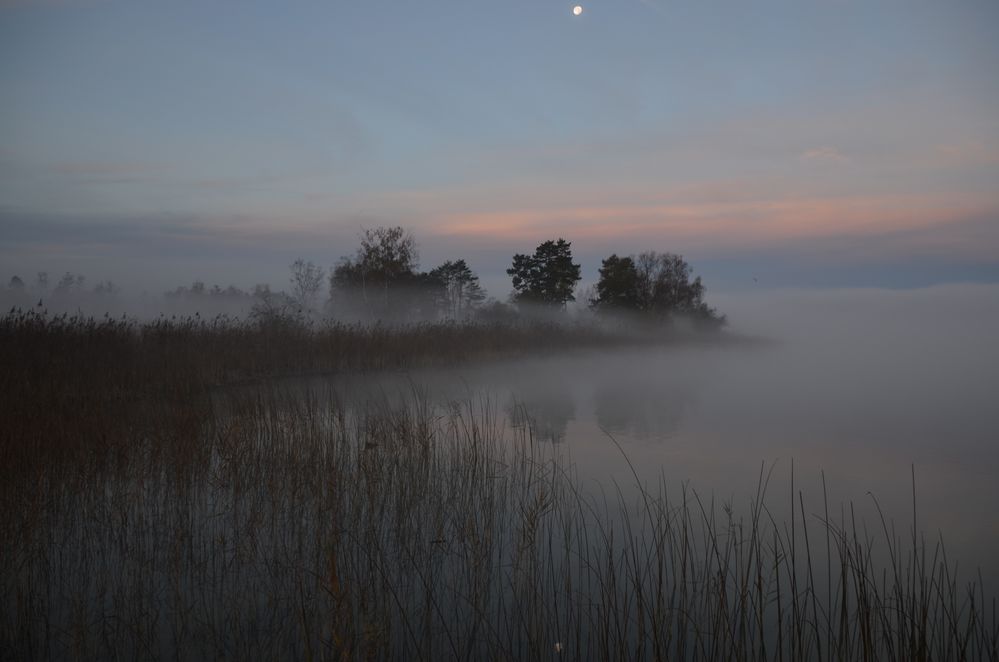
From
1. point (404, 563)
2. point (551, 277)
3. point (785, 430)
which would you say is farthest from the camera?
point (551, 277)

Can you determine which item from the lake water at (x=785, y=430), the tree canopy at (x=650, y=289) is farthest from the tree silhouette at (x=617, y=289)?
the lake water at (x=785, y=430)

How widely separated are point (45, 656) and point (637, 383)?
40.6 feet

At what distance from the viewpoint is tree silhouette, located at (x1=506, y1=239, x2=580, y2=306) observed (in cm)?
3095

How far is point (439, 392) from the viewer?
11.1m

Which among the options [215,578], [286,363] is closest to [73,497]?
[215,578]

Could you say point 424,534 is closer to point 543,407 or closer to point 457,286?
point 543,407

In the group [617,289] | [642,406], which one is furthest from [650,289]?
[642,406]

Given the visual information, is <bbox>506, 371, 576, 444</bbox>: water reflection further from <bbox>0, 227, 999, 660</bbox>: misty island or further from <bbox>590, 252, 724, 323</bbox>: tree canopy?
<bbox>590, 252, 724, 323</bbox>: tree canopy

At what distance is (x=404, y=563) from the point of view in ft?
11.7

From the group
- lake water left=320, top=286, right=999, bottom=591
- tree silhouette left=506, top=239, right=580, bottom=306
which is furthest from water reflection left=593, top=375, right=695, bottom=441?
tree silhouette left=506, top=239, right=580, bottom=306

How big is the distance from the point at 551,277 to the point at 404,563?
28.1 metres

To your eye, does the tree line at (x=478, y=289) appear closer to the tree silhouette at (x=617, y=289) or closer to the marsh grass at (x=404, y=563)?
the tree silhouette at (x=617, y=289)

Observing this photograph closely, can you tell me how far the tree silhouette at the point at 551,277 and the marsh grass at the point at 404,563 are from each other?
2542 centimetres

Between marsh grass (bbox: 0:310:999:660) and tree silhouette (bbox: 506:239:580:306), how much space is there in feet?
83.4
